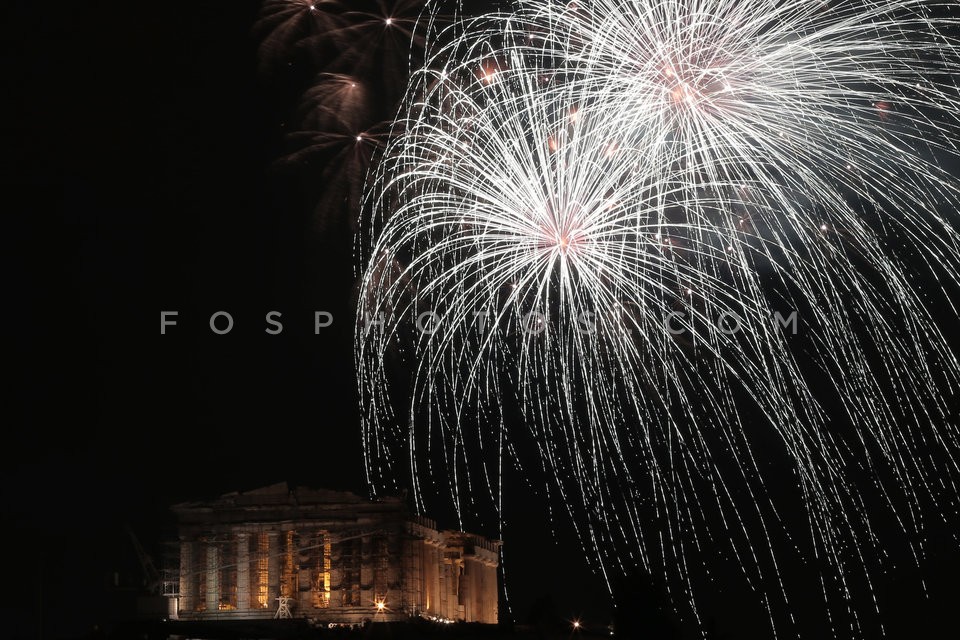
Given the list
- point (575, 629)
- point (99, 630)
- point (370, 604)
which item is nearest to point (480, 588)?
point (370, 604)

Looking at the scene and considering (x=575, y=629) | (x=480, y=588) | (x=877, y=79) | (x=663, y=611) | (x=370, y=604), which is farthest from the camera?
(x=480, y=588)

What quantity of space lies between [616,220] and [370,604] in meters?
53.2

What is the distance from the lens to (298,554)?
83500 millimetres

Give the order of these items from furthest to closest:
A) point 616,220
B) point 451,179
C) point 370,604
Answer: point 370,604 → point 451,179 → point 616,220

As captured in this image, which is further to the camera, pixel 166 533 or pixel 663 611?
pixel 166 533

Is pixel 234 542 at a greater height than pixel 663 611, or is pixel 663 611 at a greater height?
pixel 234 542

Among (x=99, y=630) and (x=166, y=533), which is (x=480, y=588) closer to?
(x=166, y=533)

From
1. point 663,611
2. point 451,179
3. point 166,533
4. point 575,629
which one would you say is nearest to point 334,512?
point 166,533

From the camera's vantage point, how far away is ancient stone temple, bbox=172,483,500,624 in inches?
3270

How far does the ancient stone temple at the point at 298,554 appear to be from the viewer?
273ft

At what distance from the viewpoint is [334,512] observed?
3314 inches

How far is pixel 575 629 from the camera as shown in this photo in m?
75.9

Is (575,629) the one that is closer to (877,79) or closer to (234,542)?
(234,542)

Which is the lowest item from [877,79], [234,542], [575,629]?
[575,629]
